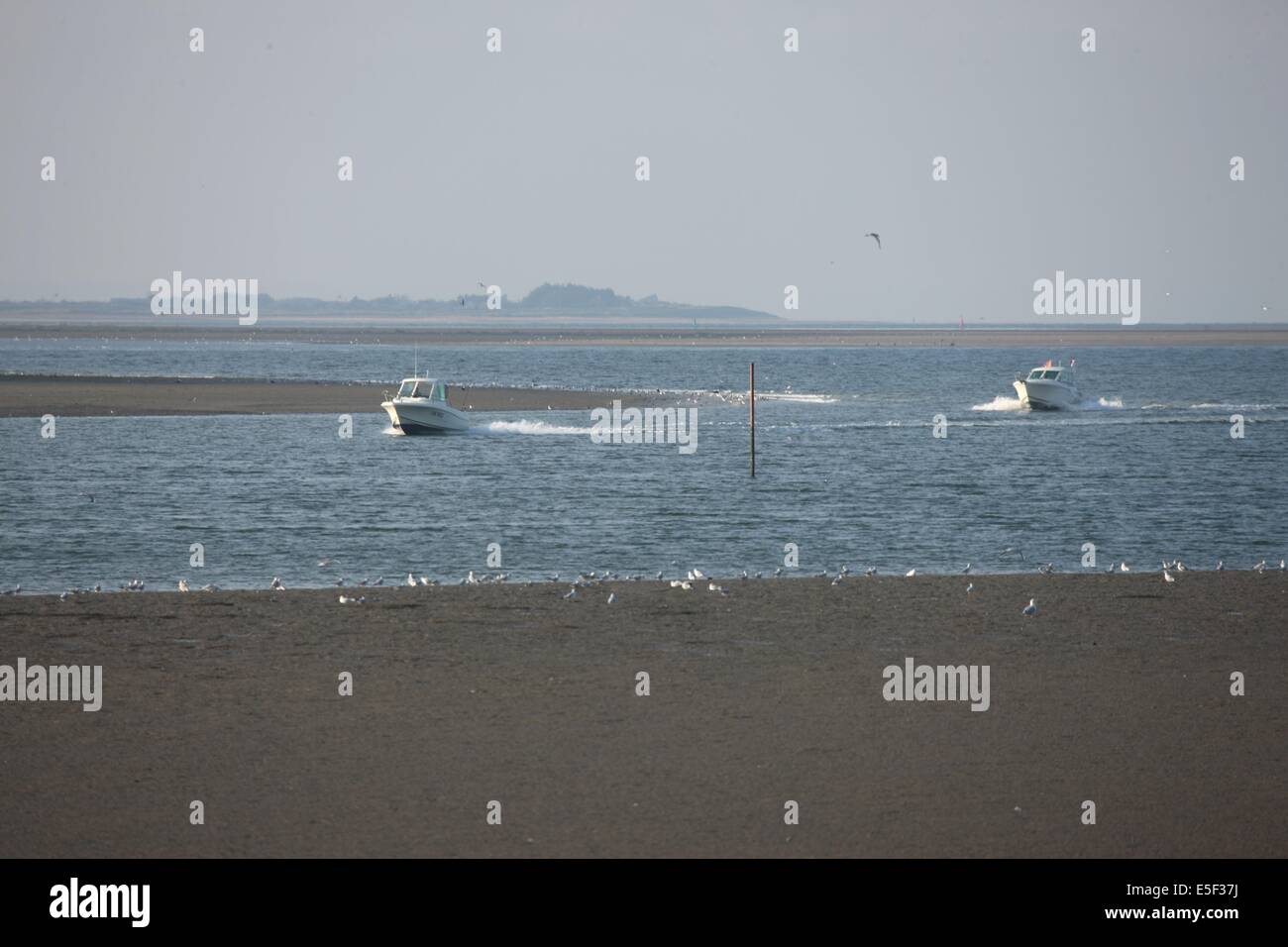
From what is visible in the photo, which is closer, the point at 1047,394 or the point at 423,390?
the point at 423,390

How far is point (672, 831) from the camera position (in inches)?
384

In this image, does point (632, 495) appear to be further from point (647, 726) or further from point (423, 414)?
point (647, 726)

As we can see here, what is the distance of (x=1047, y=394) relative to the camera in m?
77.5

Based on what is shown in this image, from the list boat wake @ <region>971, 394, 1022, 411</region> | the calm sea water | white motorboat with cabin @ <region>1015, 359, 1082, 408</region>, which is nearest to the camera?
the calm sea water

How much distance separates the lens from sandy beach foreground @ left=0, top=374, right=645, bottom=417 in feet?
238

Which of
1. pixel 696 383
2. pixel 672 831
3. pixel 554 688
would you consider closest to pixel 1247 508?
pixel 554 688

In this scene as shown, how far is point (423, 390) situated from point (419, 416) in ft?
8.49

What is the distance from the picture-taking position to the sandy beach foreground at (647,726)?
9.73 metres

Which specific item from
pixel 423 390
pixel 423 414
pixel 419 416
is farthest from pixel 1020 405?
pixel 419 416

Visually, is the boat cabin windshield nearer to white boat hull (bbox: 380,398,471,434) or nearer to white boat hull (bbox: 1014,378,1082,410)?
white boat hull (bbox: 380,398,471,434)

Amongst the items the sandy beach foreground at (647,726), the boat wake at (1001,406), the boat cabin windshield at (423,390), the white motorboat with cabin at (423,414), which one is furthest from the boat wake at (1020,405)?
the sandy beach foreground at (647,726)

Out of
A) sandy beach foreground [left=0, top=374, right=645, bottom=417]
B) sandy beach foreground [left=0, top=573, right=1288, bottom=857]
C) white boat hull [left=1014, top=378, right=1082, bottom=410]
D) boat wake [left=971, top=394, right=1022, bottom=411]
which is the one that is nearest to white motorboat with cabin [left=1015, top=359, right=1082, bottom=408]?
white boat hull [left=1014, top=378, right=1082, bottom=410]

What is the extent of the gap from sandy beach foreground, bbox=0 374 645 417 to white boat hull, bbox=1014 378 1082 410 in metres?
21.3

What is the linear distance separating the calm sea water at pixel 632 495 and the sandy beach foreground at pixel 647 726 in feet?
25.7
